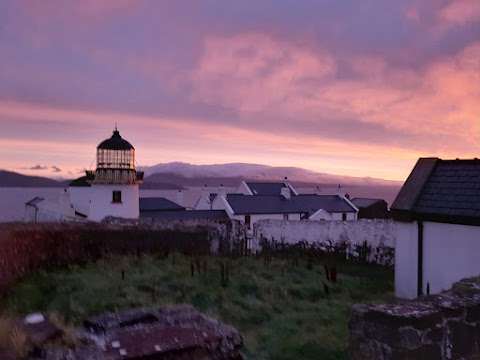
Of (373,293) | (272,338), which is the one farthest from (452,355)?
(373,293)

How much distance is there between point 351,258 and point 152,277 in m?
10.9

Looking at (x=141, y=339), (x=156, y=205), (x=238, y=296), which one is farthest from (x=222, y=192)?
(x=141, y=339)

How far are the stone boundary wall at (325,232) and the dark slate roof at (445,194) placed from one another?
991 centimetres

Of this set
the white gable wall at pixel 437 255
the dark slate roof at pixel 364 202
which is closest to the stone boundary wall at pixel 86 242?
the white gable wall at pixel 437 255

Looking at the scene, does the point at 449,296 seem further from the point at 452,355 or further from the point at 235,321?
the point at 235,321

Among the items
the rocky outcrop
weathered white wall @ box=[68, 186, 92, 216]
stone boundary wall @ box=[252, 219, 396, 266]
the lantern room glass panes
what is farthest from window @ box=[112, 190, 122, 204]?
the rocky outcrop

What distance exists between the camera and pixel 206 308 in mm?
9141

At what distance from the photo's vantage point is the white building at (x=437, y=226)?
10773 mm

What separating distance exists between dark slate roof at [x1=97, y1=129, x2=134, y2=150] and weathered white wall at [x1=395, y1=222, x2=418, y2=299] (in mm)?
27208

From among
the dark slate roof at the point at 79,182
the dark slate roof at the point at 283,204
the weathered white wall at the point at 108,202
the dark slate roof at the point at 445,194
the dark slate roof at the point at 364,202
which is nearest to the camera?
the dark slate roof at the point at 445,194

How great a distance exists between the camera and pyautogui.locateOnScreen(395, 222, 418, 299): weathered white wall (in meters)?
11.9

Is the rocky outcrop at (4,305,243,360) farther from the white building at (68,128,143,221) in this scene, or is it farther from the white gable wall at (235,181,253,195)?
the white gable wall at (235,181,253,195)

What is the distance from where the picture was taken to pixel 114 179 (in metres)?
35.3

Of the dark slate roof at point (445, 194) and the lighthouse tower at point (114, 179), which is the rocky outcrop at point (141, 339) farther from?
the lighthouse tower at point (114, 179)
